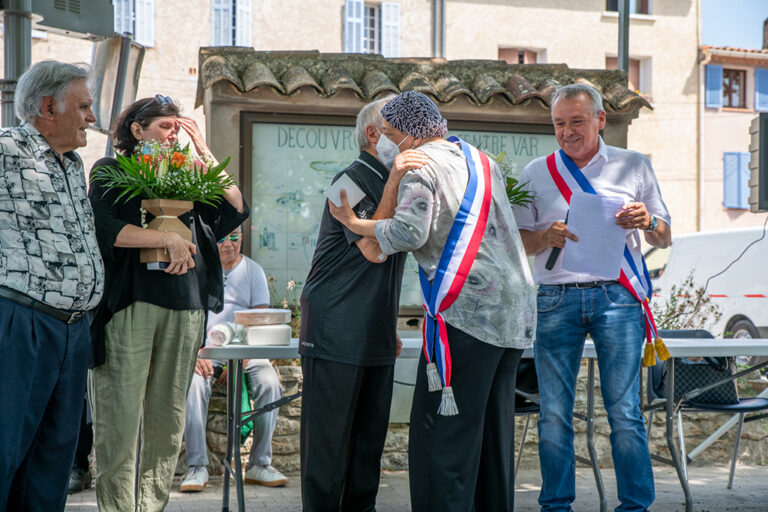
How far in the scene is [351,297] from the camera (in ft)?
11.4

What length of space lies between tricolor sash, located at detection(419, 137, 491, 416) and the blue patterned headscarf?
0.25 meters

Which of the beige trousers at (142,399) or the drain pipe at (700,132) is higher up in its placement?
the drain pipe at (700,132)

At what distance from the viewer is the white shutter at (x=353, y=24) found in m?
21.9

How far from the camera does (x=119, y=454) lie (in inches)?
137

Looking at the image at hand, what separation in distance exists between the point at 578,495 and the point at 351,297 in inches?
102

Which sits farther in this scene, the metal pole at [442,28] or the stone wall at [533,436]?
the metal pole at [442,28]

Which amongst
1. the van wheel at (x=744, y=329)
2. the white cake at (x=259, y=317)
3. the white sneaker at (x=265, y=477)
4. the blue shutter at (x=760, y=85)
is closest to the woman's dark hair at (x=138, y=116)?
the white cake at (x=259, y=317)

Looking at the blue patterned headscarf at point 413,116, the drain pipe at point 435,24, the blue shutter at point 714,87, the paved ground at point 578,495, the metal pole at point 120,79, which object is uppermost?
the drain pipe at point 435,24

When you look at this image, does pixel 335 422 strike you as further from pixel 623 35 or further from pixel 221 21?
pixel 221 21

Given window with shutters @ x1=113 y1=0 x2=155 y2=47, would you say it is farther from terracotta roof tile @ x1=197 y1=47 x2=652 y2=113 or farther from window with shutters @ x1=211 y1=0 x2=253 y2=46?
terracotta roof tile @ x1=197 y1=47 x2=652 y2=113

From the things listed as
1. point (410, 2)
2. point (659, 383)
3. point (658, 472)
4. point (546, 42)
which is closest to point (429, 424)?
point (659, 383)

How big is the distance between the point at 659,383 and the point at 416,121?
2827mm

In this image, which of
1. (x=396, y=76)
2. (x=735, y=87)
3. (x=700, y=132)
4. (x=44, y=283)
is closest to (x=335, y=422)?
(x=44, y=283)

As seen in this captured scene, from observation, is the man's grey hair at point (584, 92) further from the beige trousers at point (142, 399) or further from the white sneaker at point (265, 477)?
the white sneaker at point (265, 477)
